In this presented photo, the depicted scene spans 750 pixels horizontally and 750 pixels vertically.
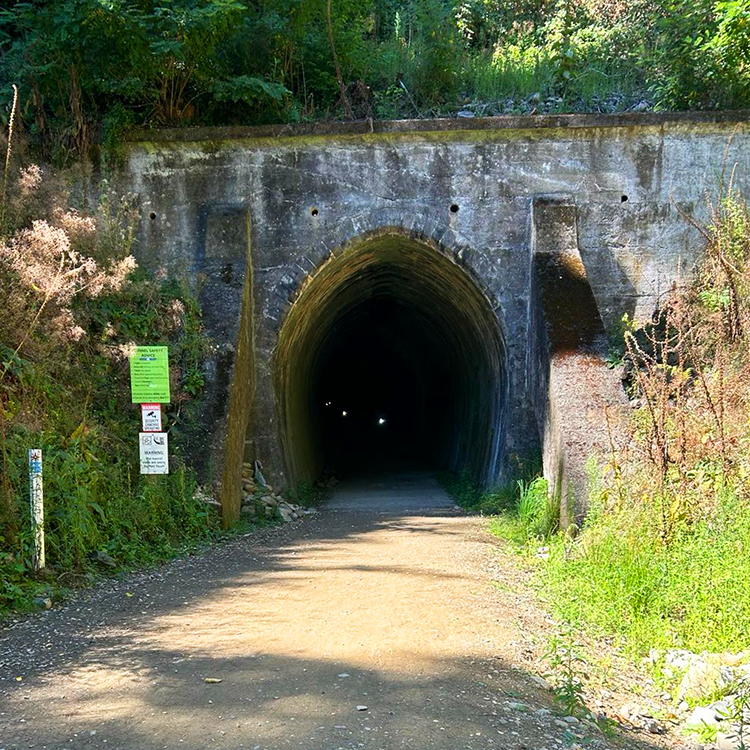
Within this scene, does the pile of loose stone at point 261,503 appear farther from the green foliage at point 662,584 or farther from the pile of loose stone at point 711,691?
the pile of loose stone at point 711,691

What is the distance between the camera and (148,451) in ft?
26.9

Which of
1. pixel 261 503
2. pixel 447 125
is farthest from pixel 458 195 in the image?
pixel 261 503

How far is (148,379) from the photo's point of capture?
8.41m

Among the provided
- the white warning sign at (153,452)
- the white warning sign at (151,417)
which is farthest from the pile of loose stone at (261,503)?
the white warning sign at (151,417)

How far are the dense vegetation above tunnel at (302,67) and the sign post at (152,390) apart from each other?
377cm

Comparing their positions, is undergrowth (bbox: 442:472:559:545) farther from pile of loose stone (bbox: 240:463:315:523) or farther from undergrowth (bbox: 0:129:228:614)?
undergrowth (bbox: 0:129:228:614)

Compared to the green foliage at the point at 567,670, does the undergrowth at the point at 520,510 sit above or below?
above

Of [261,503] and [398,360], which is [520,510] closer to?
[261,503]

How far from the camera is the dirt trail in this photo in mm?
3598

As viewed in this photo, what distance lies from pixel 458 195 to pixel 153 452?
5.62 meters

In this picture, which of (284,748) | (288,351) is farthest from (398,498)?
(284,748)

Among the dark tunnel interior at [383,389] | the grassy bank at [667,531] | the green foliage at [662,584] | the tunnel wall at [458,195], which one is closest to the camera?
the green foliage at [662,584]

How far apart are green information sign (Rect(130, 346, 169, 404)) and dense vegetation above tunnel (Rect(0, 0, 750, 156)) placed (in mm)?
3825

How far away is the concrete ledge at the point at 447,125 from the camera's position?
35.4 ft
